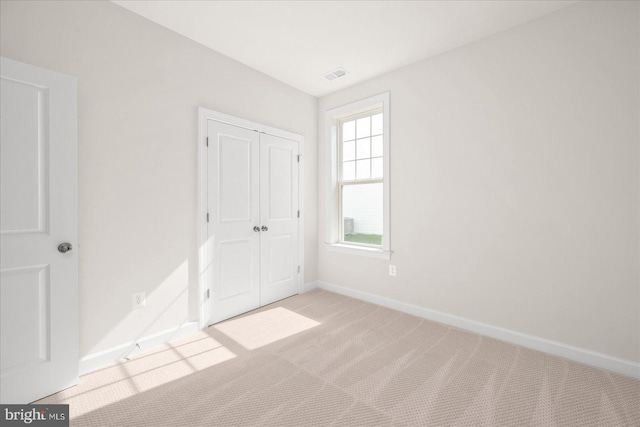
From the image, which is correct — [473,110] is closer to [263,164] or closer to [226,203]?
[263,164]

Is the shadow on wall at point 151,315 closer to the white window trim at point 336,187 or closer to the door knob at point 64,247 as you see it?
the door knob at point 64,247

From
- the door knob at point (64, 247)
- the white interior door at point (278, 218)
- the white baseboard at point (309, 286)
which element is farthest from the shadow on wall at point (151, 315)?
the white baseboard at point (309, 286)

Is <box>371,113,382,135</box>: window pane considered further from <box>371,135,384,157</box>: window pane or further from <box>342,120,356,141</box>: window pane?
<box>342,120,356,141</box>: window pane

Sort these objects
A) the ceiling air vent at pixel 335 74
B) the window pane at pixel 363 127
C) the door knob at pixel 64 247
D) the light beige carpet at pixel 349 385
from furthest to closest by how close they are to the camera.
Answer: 1. the window pane at pixel 363 127
2. the ceiling air vent at pixel 335 74
3. the door knob at pixel 64 247
4. the light beige carpet at pixel 349 385

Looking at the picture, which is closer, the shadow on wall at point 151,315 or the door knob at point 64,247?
the door knob at point 64,247

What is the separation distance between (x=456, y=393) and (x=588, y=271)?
1.46 metres

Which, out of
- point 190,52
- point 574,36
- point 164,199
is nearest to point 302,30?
point 190,52

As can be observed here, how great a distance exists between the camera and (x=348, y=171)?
399 cm

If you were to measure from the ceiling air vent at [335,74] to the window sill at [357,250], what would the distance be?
2167mm

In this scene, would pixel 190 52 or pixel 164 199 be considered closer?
pixel 164 199

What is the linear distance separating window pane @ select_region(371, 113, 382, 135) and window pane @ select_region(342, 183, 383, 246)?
2.20 feet

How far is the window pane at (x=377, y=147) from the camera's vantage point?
3.60m

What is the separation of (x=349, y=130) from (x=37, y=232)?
132 inches

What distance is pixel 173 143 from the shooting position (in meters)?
2.60
